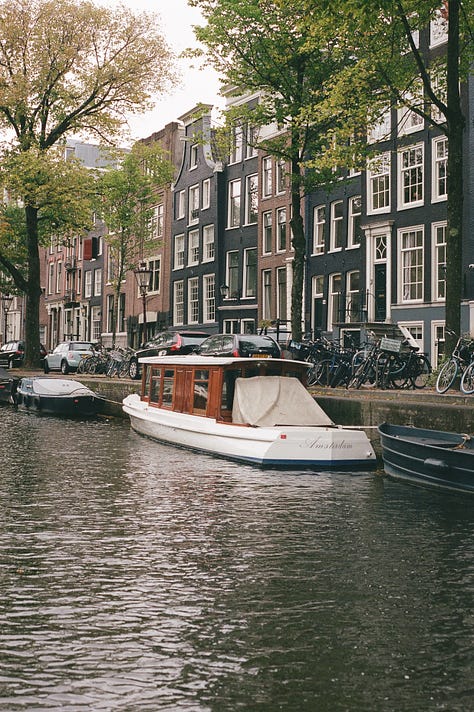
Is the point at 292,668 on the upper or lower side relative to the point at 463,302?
lower

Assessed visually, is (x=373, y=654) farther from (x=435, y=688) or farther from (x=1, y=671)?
(x=1, y=671)

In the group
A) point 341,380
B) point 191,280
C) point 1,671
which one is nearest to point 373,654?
point 1,671

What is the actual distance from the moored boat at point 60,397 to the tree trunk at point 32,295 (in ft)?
27.4

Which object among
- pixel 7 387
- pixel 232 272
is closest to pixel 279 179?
pixel 232 272

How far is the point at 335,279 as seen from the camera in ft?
128

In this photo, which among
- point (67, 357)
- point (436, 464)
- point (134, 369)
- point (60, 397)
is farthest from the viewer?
point (67, 357)

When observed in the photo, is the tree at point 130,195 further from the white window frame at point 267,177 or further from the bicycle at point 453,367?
the bicycle at point 453,367

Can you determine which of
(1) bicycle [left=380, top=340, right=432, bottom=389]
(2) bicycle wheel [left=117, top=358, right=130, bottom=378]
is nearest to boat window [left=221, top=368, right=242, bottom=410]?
(1) bicycle [left=380, top=340, right=432, bottom=389]

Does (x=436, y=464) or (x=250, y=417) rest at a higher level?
(x=250, y=417)

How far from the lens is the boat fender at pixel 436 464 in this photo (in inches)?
535

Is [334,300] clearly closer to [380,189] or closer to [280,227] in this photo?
[380,189]

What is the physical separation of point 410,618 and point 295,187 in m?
21.0

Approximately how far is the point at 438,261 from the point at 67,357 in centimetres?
1732

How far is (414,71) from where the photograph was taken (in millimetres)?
21969
